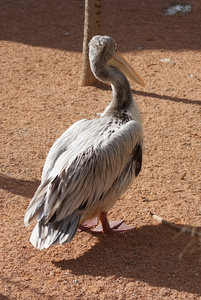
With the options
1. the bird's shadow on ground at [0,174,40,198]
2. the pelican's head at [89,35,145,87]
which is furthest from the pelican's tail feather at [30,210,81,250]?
the pelican's head at [89,35,145,87]

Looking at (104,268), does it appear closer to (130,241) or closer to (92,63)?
(130,241)

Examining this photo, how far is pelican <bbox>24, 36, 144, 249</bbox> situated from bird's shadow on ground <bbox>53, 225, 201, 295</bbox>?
0.22 m

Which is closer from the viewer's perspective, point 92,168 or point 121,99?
point 92,168

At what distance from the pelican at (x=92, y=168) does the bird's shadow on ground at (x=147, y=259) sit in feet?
0.72

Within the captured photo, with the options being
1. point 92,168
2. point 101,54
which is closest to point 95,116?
point 101,54

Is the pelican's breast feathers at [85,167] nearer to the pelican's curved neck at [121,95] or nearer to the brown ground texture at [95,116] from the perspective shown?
the pelican's curved neck at [121,95]


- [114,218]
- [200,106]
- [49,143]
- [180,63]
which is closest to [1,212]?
[114,218]

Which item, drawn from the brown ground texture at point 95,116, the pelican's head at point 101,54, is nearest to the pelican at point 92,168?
the pelican's head at point 101,54

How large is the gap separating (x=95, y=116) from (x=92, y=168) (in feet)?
8.50

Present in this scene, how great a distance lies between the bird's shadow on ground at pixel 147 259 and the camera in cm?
362

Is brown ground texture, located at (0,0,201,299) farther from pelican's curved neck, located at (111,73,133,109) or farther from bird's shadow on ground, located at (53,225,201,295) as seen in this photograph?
pelican's curved neck, located at (111,73,133,109)

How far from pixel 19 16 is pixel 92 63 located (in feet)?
20.1

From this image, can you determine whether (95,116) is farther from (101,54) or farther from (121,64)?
(101,54)

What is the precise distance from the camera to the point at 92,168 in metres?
3.87
